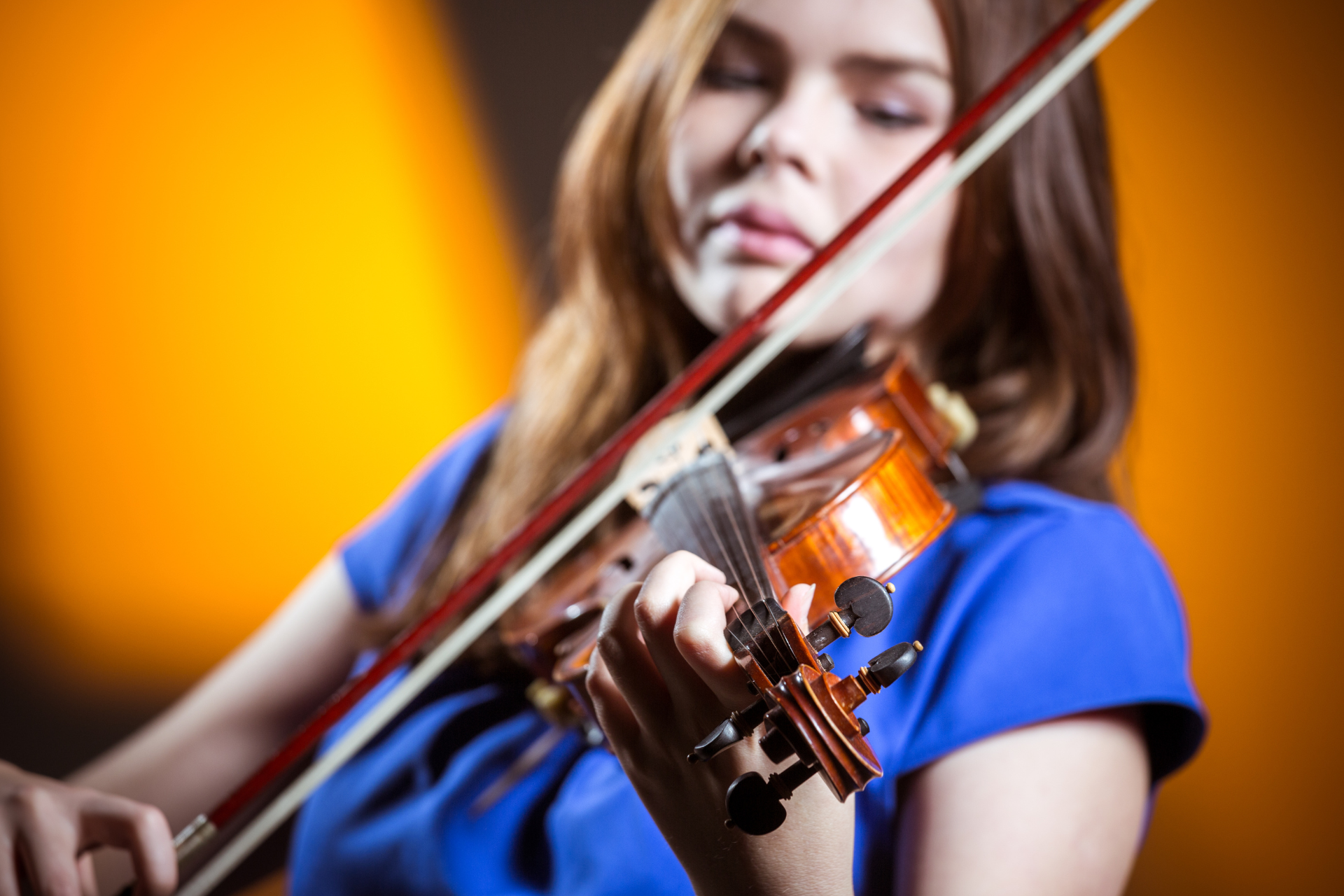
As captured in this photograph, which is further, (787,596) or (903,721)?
(903,721)

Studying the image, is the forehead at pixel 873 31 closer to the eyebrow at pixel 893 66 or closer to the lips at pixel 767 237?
the eyebrow at pixel 893 66

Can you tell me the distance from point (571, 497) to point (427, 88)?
2.71 ft

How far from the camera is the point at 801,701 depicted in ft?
1.30

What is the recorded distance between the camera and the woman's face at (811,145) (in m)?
0.83

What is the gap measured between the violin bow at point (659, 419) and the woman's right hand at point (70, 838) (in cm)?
4

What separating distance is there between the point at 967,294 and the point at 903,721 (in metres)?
0.45

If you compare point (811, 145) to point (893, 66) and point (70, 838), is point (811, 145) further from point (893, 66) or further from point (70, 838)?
point (70, 838)

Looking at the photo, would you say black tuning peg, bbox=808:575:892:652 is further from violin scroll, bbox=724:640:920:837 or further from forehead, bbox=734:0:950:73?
forehead, bbox=734:0:950:73

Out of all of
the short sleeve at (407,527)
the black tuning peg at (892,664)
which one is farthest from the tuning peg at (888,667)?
the short sleeve at (407,527)

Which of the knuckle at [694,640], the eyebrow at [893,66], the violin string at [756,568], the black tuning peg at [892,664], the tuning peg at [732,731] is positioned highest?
the eyebrow at [893,66]

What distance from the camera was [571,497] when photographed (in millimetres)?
785

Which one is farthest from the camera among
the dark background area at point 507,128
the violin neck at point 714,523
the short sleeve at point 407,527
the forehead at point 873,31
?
the dark background area at point 507,128

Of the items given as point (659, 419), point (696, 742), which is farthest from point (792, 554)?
point (659, 419)

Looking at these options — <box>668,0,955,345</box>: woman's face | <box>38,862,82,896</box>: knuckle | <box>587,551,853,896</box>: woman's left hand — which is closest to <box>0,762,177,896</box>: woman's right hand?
<box>38,862,82,896</box>: knuckle
